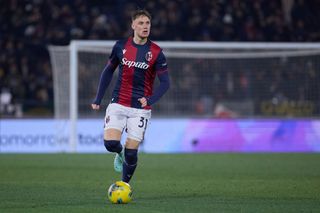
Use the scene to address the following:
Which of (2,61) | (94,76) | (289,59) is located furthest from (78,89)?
(289,59)

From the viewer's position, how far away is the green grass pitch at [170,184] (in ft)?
27.0

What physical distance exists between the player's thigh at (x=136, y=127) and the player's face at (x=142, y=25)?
1.03m

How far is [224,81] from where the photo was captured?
22.1 metres

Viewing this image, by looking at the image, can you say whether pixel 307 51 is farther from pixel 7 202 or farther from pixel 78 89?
pixel 7 202

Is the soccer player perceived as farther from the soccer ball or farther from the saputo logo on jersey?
the soccer ball

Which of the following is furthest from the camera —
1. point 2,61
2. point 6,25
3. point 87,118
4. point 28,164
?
point 6,25

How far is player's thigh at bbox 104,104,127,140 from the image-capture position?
8961 mm

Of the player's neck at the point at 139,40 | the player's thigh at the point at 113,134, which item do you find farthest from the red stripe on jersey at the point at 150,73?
the player's thigh at the point at 113,134

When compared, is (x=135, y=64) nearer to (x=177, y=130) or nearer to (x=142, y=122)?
(x=142, y=122)

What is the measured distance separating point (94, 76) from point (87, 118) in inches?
53.8

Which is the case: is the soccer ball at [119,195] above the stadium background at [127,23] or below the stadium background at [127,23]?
above

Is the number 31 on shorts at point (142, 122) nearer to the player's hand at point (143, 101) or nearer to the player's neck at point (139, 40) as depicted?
the player's hand at point (143, 101)

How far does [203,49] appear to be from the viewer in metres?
22.0

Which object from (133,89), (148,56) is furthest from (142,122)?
(148,56)
